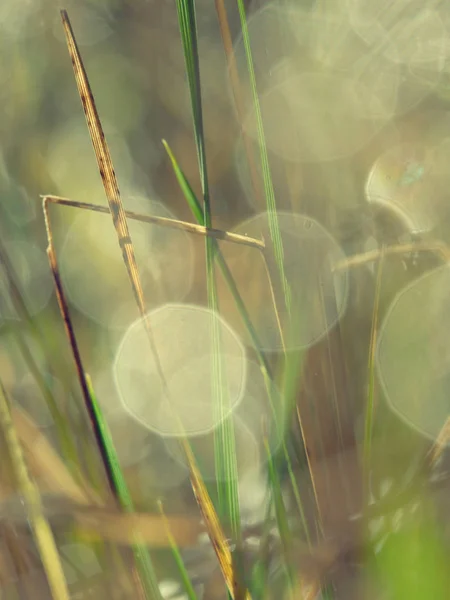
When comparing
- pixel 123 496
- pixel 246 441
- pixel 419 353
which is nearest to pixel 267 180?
pixel 123 496

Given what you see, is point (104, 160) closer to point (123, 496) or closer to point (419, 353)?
point (123, 496)

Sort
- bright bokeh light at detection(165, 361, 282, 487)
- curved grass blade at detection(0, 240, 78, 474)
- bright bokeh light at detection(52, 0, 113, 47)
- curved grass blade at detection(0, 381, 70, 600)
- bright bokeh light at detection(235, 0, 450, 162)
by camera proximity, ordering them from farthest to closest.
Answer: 1. bright bokeh light at detection(52, 0, 113, 47)
2. bright bokeh light at detection(235, 0, 450, 162)
3. bright bokeh light at detection(165, 361, 282, 487)
4. curved grass blade at detection(0, 240, 78, 474)
5. curved grass blade at detection(0, 381, 70, 600)

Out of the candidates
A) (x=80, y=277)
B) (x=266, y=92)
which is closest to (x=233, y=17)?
(x=266, y=92)

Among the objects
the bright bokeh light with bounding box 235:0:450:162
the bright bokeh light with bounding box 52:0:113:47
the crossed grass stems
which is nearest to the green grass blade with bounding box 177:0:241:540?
the crossed grass stems

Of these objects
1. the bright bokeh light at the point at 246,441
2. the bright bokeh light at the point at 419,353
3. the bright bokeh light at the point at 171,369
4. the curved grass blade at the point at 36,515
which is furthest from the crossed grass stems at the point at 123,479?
the bright bokeh light at the point at 171,369

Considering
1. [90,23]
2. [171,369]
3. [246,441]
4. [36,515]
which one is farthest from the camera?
[90,23]

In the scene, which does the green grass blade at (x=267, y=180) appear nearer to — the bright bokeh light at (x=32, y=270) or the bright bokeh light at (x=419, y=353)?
the bright bokeh light at (x=419, y=353)

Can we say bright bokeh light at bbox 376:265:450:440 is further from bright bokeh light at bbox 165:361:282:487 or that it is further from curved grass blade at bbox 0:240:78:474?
curved grass blade at bbox 0:240:78:474
